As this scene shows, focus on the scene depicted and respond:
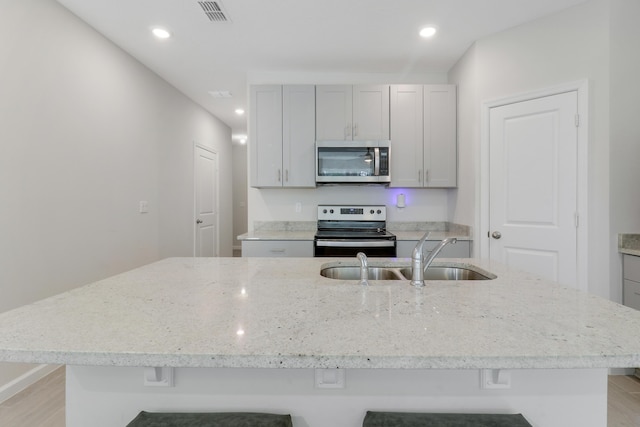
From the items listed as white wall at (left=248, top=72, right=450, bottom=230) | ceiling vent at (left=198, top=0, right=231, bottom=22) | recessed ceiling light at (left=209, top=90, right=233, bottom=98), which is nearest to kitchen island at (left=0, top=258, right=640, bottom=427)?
ceiling vent at (left=198, top=0, right=231, bottom=22)

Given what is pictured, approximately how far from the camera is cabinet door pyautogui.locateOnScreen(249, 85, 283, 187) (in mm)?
3293

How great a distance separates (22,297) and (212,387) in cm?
200

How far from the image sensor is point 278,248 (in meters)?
3.02

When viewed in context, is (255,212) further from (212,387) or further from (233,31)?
(212,387)

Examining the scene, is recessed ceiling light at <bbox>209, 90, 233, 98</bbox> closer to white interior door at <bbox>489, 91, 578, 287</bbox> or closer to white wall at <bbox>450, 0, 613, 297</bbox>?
white wall at <bbox>450, 0, 613, 297</bbox>

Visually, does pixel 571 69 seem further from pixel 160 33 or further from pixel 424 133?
pixel 160 33

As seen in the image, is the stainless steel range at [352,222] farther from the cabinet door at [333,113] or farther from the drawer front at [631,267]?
the drawer front at [631,267]

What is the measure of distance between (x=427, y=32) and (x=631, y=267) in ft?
7.60

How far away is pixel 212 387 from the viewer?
98 cm

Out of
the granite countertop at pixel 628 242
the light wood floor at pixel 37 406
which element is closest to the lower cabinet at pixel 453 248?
the granite countertop at pixel 628 242

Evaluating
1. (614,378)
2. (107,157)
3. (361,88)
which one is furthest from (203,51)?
(614,378)

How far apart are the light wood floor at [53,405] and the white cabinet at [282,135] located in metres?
2.21

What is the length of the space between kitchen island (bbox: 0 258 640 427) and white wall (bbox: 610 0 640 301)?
1724mm

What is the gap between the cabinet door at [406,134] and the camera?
10.7 feet
